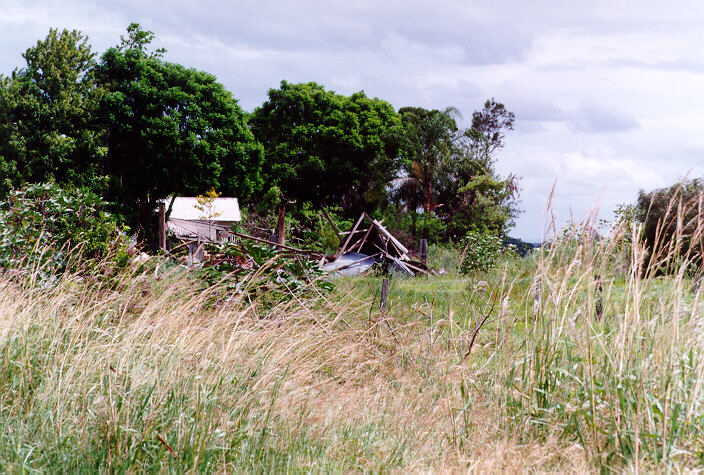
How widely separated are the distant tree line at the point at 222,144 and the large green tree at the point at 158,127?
0.05 meters

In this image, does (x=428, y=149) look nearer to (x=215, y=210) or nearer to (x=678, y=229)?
(x=215, y=210)

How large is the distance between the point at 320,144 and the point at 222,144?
27.9 feet

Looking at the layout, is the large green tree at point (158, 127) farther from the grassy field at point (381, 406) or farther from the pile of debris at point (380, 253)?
the grassy field at point (381, 406)

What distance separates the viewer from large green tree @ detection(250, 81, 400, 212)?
3225cm

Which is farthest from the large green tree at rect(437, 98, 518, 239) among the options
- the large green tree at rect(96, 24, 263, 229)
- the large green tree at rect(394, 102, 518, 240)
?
the large green tree at rect(96, 24, 263, 229)

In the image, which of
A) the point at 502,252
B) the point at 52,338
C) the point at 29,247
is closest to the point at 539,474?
the point at 52,338

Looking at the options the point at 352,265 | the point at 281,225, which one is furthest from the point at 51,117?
the point at 352,265

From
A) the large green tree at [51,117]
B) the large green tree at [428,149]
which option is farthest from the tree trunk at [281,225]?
the large green tree at [51,117]

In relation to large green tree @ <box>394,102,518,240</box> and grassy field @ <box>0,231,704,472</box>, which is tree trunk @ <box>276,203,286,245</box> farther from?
grassy field @ <box>0,231,704,472</box>

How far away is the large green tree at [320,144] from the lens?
32.2 metres

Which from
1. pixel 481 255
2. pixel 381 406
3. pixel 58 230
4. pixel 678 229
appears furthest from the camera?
pixel 481 255

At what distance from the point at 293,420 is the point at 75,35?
22071 millimetres

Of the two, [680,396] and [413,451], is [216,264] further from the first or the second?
[680,396]

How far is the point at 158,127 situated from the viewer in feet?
77.6
